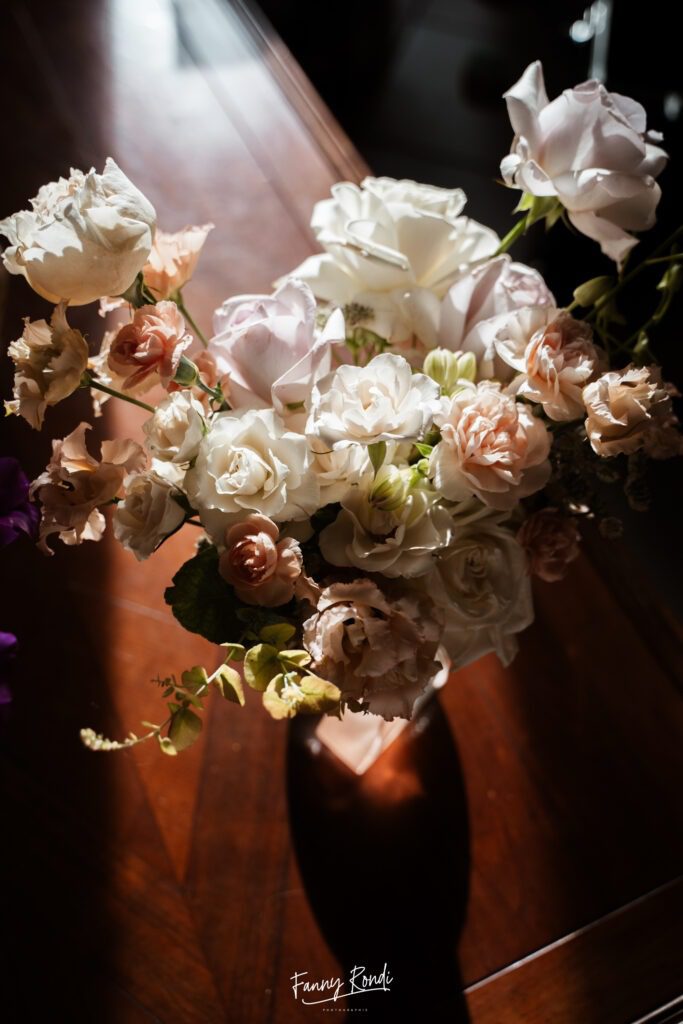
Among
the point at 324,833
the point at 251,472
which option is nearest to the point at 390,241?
the point at 251,472

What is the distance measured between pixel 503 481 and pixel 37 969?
0.50 metres

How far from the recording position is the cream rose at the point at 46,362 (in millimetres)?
427

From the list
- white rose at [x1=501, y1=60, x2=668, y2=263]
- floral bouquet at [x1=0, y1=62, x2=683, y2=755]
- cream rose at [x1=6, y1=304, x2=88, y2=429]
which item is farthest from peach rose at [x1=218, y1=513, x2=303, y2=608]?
white rose at [x1=501, y1=60, x2=668, y2=263]

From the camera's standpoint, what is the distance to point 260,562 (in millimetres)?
403

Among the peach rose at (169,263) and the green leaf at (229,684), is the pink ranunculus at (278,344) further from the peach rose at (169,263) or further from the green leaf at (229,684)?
the green leaf at (229,684)

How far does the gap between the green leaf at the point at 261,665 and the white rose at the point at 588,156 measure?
31 centimetres

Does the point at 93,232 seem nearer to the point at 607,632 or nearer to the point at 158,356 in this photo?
the point at 158,356

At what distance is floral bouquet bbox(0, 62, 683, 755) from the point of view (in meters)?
0.41

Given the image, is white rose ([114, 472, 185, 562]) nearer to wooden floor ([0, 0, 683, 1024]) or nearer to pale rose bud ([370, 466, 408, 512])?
pale rose bud ([370, 466, 408, 512])

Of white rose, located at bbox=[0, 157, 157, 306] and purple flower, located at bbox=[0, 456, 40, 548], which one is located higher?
white rose, located at bbox=[0, 157, 157, 306]

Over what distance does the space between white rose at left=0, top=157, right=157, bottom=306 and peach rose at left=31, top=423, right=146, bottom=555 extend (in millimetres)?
79

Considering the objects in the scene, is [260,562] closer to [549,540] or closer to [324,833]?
[549,540]
